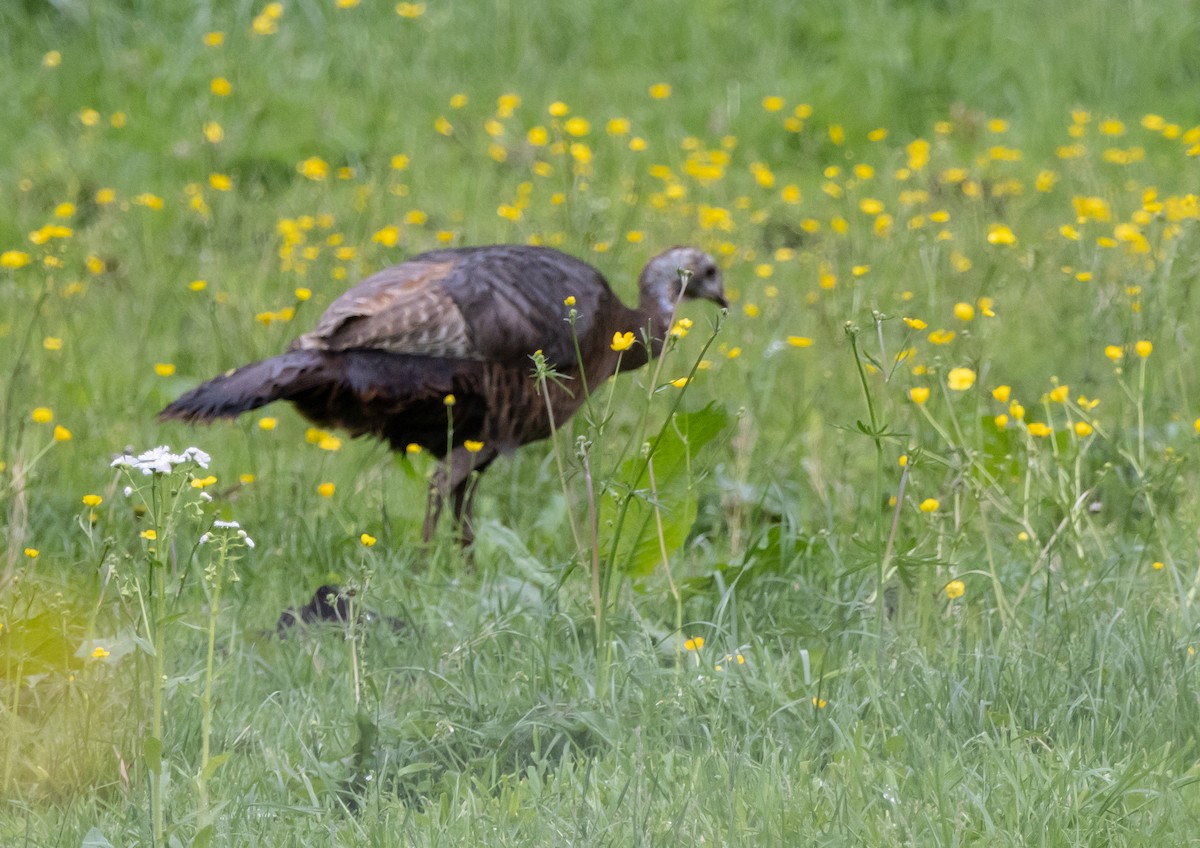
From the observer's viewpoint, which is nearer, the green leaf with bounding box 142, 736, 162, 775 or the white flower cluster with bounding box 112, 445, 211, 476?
the green leaf with bounding box 142, 736, 162, 775

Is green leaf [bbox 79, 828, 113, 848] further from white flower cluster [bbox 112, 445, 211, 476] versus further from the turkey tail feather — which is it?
the turkey tail feather

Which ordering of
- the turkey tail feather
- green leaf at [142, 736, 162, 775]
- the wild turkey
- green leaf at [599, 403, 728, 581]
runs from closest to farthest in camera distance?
green leaf at [142, 736, 162, 775] < green leaf at [599, 403, 728, 581] < the turkey tail feather < the wild turkey

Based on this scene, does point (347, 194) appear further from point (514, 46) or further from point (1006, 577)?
point (1006, 577)

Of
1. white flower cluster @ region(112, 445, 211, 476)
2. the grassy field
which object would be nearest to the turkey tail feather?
the grassy field

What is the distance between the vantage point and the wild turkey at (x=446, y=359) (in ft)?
14.4

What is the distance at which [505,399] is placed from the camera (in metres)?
4.56

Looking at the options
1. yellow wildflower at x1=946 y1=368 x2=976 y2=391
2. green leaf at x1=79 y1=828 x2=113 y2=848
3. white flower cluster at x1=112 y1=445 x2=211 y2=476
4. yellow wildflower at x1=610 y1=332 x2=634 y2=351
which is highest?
white flower cluster at x1=112 y1=445 x2=211 y2=476

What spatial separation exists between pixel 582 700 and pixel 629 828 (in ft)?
1.71

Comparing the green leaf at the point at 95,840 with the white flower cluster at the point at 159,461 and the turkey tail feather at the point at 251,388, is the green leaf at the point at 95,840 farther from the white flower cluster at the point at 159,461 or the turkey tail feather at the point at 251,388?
the turkey tail feather at the point at 251,388

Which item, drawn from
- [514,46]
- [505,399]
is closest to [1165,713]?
[505,399]

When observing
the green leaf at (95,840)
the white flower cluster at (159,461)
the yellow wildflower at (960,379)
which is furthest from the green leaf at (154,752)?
the yellow wildflower at (960,379)

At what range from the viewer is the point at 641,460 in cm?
323

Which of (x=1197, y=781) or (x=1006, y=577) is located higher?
(x=1197, y=781)

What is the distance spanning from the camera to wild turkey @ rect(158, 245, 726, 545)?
440 cm
